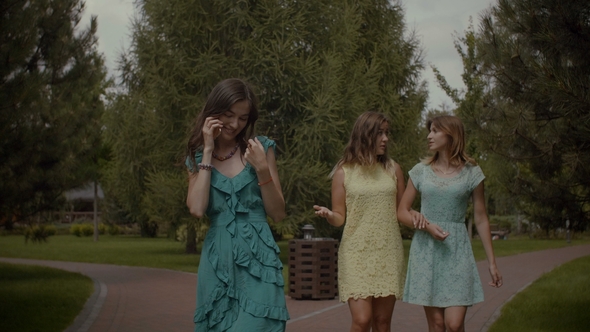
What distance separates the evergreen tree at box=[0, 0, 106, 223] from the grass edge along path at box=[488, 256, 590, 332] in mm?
6519

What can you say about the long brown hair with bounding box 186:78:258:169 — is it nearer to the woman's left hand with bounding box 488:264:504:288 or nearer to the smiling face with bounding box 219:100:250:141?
the smiling face with bounding box 219:100:250:141

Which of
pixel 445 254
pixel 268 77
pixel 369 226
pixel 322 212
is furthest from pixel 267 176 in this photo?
pixel 268 77

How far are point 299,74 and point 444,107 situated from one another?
22728 mm

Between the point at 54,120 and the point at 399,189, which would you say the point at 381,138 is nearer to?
the point at 399,189

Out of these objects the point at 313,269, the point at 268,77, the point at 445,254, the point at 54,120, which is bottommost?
the point at 313,269

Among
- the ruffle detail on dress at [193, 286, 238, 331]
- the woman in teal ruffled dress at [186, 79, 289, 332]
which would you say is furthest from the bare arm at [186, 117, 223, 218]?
the ruffle detail on dress at [193, 286, 238, 331]

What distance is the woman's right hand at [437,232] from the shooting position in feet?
19.1

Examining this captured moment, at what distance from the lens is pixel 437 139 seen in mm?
6008

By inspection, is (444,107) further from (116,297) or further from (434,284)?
(434,284)

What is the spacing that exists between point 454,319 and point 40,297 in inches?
366

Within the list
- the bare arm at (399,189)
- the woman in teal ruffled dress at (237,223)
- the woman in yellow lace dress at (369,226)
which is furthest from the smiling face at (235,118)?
the bare arm at (399,189)

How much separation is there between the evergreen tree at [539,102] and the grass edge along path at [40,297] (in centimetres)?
551

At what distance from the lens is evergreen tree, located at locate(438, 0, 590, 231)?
8086 mm

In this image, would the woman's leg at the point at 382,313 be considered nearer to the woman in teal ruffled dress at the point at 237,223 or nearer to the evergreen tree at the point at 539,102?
the woman in teal ruffled dress at the point at 237,223
